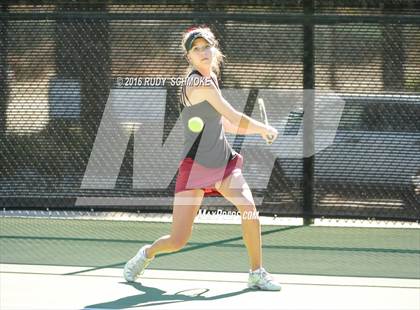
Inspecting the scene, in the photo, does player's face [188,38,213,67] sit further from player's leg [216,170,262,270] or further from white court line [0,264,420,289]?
white court line [0,264,420,289]

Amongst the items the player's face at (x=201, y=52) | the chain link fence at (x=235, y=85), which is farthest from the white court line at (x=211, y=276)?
the chain link fence at (x=235, y=85)

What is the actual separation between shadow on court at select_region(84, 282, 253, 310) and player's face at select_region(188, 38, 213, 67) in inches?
68.4

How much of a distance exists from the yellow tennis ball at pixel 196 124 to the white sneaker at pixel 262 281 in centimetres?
118

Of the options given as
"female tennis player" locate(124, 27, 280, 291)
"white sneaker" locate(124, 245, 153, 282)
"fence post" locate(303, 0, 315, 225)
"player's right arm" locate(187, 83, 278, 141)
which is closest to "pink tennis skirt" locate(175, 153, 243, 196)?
"female tennis player" locate(124, 27, 280, 291)

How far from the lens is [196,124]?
643 cm

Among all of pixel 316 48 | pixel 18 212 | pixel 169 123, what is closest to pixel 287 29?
pixel 316 48

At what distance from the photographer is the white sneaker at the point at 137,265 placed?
271 inches

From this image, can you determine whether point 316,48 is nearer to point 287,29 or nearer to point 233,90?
point 287,29

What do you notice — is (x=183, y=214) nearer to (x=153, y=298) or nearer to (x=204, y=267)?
(x=153, y=298)

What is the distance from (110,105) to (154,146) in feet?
2.37

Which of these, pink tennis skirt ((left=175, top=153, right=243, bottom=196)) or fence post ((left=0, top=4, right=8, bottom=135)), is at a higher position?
fence post ((left=0, top=4, right=8, bottom=135))

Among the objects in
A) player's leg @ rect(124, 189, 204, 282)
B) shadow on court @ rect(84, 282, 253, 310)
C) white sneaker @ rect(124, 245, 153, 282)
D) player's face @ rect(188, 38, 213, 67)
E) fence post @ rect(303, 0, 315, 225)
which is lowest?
shadow on court @ rect(84, 282, 253, 310)

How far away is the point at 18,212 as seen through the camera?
10633 mm

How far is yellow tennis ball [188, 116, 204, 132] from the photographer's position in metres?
6.43
